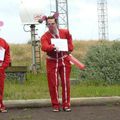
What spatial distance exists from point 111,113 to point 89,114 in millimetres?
460

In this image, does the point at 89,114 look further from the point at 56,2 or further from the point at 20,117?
the point at 56,2

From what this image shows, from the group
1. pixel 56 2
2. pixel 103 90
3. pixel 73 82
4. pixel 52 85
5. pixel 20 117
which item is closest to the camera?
pixel 20 117

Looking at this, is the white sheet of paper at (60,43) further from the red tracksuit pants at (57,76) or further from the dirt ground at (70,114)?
the dirt ground at (70,114)

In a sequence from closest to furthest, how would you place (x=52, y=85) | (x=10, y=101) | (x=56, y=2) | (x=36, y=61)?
(x=52, y=85), (x=10, y=101), (x=36, y=61), (x=56, y=2)

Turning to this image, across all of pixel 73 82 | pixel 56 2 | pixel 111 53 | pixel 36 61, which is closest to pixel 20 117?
pixel 73 82

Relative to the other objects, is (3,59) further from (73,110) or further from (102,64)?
(102,64)

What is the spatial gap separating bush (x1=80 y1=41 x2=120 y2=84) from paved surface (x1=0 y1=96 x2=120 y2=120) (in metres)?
4.01

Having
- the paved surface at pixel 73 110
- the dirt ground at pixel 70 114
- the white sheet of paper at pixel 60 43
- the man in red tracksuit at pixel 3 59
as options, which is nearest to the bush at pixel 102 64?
the paved surface at pixel 73 110

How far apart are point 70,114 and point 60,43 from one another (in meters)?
1.43

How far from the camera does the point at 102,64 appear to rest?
15.6 meters

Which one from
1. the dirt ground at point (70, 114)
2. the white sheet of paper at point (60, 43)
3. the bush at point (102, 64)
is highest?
the white sheet of paper at point (60, 43)

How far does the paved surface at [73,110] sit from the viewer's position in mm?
9531

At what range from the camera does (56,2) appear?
30938 mm

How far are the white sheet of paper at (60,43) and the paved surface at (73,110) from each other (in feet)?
4.29
